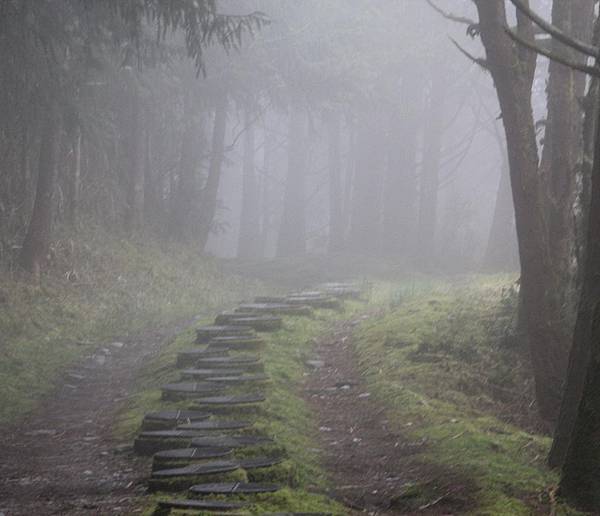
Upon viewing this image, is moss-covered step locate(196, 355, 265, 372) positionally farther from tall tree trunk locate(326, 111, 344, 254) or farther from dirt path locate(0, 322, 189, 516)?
tall tree trunk locate(326, 111, 344, 254)

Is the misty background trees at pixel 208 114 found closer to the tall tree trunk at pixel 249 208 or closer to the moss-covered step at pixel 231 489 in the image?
the tall tree trunk at pixel 249 208

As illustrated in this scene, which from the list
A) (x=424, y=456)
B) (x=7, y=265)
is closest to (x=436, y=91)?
(x=7, y=265)

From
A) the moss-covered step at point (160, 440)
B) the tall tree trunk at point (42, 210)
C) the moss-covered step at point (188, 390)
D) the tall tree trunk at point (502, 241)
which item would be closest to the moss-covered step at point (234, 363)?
the moss-covered step at point (188, 390)

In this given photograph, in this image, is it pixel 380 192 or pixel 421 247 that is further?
pixel 380 192

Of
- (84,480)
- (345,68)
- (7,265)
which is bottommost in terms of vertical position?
(84,480)

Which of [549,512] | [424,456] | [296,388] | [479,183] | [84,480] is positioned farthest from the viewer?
[479,183]

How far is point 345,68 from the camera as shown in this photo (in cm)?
2453

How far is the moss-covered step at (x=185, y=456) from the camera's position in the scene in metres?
5.52

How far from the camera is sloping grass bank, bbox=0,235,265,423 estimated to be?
10406 mm

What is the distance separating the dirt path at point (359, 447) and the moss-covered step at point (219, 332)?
1.43m

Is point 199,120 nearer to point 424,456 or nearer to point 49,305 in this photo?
point 49,305

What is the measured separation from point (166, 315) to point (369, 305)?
152 inches

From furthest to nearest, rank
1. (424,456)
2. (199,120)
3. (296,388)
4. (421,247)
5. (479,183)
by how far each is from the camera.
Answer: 1. (479,183)
2. (421,247)
3. (199,120)
4. (296,388)
5. (424,456)

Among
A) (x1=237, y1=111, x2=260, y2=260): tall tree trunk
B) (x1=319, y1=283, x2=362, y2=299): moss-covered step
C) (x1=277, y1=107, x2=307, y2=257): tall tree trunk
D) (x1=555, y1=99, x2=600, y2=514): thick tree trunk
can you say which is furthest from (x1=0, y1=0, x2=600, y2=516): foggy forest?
(x1=237, y1=111, x2=260, y2=260): tall tree trunk
